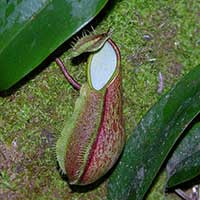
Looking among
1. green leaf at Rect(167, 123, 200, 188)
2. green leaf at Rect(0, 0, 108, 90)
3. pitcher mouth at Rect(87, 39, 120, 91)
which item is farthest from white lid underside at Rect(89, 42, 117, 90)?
green leaf at Rect(167, 123, 200, 188)

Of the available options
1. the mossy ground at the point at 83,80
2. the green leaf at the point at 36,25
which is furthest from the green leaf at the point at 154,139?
Result: the green leaf at the point at 36,25

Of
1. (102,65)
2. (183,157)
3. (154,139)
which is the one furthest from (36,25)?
(183,157)

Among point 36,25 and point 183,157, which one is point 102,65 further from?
point 183,157

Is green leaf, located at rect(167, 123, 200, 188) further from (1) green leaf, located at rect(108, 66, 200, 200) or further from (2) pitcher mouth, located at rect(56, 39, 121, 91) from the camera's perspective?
(2) pitcher mouth, located at rect(56, 39, 121, 91)

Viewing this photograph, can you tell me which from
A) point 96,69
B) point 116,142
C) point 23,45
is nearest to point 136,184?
point 116,142

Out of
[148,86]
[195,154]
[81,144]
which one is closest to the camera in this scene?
[81,144]

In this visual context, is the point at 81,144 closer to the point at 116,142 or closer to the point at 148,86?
the point at 116,142
